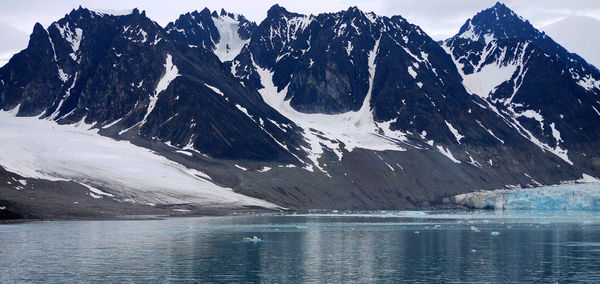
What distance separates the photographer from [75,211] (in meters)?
156

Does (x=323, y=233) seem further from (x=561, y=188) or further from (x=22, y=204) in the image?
(x=561, y=188)

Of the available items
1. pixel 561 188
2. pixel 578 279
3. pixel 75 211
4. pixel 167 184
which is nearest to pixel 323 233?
pixel 578 279

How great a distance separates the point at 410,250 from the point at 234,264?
2129 cm

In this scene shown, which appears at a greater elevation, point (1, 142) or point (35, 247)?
point (1, 142)

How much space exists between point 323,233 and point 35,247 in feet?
132

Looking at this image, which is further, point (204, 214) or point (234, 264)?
point (204, 214)

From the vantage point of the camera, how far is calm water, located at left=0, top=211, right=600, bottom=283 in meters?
58.8

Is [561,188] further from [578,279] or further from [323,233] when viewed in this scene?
[578,279]

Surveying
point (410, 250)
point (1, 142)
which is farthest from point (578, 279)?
point (1, 142)

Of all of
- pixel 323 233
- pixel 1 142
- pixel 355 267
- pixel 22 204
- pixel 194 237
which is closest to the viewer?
pixel 355 267

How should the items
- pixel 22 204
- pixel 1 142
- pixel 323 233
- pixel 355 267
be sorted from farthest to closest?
pixel 1 142 < pixel 22 204 < pixel 323 233 < pixel 355 267

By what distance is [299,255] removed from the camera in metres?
74.5

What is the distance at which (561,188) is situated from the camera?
→ 199750 mm

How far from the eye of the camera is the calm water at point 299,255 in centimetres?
5878
